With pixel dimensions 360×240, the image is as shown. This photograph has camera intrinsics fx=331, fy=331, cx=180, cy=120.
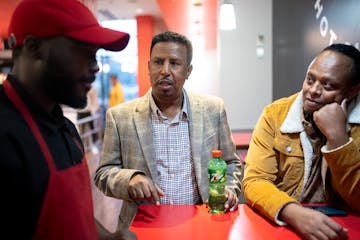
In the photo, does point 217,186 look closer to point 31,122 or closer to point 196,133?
point 196,133

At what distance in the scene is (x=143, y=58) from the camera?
26.5ft

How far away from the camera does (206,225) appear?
1.25 metres

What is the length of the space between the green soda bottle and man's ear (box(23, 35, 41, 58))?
0.82 metres

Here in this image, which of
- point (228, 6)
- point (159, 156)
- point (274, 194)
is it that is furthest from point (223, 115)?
point (228, 6)

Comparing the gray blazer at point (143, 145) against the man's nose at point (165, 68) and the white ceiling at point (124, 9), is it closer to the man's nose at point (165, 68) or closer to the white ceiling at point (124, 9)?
the man's nose at point (165, 68)

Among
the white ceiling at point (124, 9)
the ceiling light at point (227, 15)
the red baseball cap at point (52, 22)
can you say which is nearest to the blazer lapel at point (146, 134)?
the red baseball cap at point (52, 22)

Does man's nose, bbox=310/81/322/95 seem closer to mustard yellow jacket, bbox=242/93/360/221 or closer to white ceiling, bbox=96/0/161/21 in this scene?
mustard yellow jacket, bbox=242/93/360/221

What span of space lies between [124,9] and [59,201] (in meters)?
7.44

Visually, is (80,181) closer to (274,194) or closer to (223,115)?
(274,194)

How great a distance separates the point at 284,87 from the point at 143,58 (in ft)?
15.6

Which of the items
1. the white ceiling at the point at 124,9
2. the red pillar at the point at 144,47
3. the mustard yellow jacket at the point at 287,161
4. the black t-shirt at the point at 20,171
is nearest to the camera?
the black t-shirt at the point at 20,171

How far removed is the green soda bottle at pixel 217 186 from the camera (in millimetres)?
1348

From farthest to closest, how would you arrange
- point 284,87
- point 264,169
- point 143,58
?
point 143,58 < point 284,87 < point 264,169

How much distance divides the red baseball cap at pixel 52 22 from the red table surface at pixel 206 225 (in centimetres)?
72
